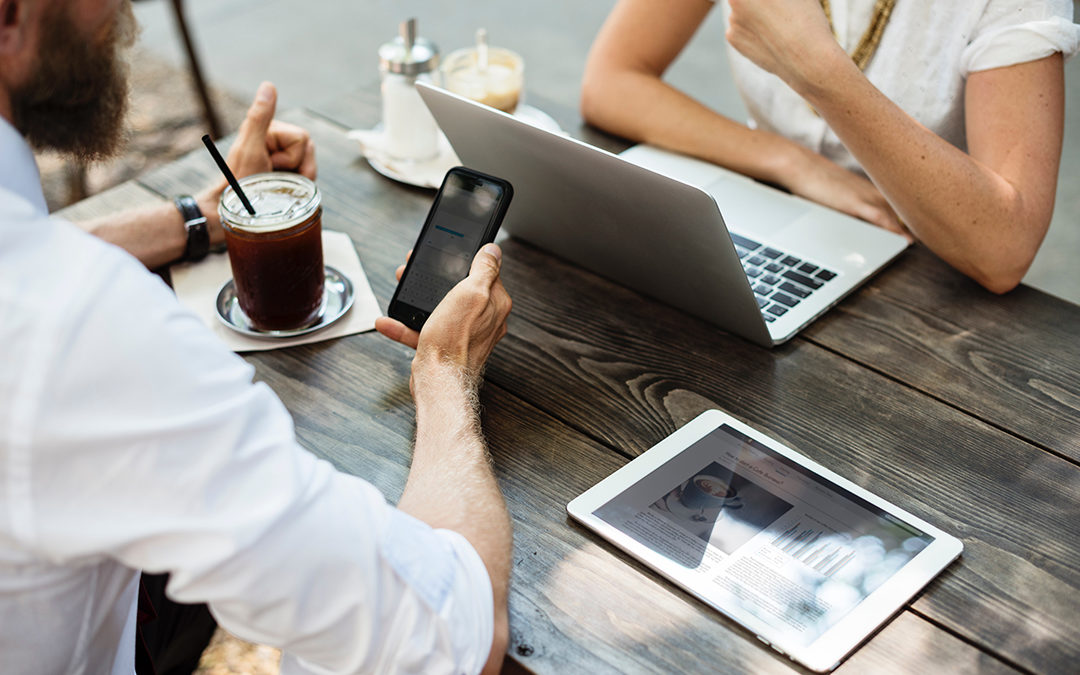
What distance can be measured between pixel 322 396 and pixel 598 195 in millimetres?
364

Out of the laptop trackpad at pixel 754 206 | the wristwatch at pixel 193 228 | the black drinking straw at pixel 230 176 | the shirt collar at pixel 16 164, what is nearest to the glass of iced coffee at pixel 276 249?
the black drinking straw at pixel 230 176

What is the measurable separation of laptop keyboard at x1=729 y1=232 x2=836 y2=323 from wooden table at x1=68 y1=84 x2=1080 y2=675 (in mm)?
43

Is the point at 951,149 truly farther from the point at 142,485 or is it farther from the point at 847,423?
the point at 142,485

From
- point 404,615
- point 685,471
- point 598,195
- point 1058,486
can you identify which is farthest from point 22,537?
point 1058,486

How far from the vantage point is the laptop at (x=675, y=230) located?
0.92m

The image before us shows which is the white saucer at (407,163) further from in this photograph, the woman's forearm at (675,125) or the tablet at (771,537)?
the tablet at (771,537)

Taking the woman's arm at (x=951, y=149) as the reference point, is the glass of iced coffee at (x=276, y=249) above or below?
below

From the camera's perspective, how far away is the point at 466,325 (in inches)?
35.7

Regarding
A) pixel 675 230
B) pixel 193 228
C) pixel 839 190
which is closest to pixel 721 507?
pixel 675 230

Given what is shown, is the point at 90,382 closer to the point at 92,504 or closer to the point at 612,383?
the point at 92,504

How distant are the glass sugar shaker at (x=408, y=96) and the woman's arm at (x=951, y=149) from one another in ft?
1.45

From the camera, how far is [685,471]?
83 centimetres

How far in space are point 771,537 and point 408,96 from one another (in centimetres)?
83

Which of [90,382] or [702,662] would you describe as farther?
[702,662]
